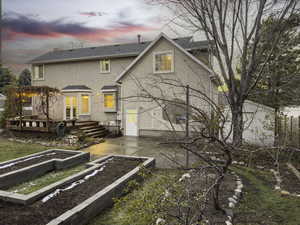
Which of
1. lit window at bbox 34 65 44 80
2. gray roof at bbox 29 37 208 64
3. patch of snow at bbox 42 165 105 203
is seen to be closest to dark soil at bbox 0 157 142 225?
patch of snow at bbox 42 165 105 203

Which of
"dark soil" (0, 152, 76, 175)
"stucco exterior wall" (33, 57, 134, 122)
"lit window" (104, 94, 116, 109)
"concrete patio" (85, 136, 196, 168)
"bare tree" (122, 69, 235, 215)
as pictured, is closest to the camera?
"bare tree" (122, 69, 235, 215)

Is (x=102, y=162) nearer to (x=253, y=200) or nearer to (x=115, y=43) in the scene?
(x=253, y=200)

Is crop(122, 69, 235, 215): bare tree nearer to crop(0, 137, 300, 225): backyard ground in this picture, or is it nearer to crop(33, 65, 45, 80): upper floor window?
crop(0, 137, 300, 225): backyard ground

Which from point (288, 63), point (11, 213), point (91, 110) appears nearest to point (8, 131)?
point (91, 110)

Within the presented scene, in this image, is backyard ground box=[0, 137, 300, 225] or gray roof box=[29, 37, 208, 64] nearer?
backyard ground box=[0, 137, 300, 225]

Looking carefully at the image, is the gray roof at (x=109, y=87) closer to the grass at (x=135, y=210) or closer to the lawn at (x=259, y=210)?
the lawn at (x=259, y=210)

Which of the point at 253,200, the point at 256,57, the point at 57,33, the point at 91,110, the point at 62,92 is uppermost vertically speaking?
the point at 57,33

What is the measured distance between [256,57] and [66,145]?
1046cm

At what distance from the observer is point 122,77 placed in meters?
13.7

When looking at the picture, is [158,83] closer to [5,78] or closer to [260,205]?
[260,205]

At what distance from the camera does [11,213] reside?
352cm

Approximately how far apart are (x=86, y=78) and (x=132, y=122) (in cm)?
631

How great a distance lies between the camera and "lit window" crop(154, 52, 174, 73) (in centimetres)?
1260

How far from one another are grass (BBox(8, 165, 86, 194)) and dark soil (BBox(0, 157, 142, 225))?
0.95 m
